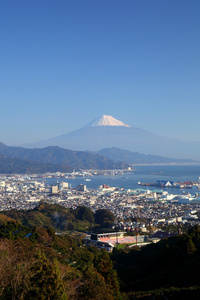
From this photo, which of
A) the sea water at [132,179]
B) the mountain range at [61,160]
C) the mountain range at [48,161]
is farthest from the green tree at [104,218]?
the mountain range at [48,161]

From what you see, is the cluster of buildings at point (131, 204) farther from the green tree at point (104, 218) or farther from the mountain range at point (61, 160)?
the mountain range at point (61, 160)

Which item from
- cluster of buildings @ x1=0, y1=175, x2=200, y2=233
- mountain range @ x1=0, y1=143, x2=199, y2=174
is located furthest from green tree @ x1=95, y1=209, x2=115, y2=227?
mountain range @ x1=0, y1=143, x2=199, y2=174

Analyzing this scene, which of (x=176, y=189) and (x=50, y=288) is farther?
(x=176, y=189)

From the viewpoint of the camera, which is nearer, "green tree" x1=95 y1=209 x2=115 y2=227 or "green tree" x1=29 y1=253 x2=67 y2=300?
"green tree" x1=29 y1=253 x2=67 y2=300

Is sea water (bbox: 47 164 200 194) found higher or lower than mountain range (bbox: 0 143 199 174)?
lower

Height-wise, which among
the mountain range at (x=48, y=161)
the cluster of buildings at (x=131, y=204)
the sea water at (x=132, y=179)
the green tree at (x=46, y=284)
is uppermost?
the mountain range at (x=48, y=161)

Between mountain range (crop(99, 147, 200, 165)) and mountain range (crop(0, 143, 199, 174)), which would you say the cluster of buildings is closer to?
mountain range (crop(0, 143, 199, 174))

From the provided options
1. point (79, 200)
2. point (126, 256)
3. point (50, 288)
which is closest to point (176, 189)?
point (79, 200)

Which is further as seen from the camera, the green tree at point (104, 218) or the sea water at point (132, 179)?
the sea water at point (132, 179)

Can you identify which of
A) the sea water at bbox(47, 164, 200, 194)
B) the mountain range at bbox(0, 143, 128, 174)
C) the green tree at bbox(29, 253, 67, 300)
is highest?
the mountain range at bbox(0, 143, 128, 174)

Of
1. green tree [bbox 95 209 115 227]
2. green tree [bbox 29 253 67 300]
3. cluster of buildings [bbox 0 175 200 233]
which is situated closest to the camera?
green tree [bbox 29 253 67 300]

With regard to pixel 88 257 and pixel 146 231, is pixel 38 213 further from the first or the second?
pixel 88 257
